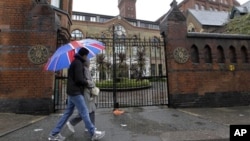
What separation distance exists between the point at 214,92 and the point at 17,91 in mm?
7883

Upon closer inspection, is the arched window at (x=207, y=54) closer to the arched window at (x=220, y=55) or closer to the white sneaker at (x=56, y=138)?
the arched window at (x=220, y=55)

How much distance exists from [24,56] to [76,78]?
4262mm

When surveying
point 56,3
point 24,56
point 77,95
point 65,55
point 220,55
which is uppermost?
point 56,3

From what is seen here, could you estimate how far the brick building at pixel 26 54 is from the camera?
7.59m

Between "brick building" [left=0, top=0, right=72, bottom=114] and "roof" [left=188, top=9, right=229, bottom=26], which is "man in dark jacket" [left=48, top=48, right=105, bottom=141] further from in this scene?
"roof" [left=188, top=9, right=229, bottom=26]

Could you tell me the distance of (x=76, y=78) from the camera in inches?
178

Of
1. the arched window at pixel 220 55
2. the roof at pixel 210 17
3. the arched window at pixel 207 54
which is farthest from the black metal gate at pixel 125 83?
the roof at pixel 210 17

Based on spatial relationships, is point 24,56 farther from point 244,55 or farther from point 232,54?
point 244,55

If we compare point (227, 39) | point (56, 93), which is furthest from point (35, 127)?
point (227, 39)

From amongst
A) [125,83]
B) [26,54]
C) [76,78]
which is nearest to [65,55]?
[76,78]

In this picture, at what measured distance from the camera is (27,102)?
7.58 m

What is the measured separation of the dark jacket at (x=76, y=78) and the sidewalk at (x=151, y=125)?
3.81ft

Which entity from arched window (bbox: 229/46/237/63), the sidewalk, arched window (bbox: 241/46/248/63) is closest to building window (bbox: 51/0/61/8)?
the sidewalk

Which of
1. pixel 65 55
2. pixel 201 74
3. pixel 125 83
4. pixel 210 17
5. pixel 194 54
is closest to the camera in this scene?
pixel 65 55
